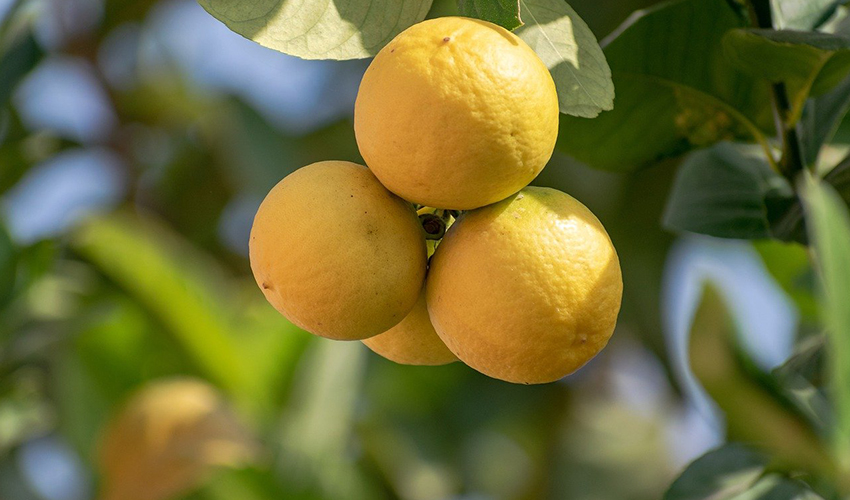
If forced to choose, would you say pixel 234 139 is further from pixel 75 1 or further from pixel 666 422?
pixel 666 422

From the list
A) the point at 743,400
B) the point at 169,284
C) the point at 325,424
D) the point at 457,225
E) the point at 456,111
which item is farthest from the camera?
the point at 169,284

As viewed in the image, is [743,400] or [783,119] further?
[743,400]

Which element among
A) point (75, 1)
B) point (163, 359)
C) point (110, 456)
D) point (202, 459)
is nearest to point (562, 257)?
point (202, 459)

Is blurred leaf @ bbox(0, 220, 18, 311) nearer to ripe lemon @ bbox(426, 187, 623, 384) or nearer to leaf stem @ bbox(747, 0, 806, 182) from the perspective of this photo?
ripe lemon @ bbox(426, 187, 623, 384)

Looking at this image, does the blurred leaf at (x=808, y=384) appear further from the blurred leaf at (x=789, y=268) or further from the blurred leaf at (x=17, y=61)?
the blurred leaf at (x=17, y=61)

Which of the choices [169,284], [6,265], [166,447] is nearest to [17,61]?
[6,265]

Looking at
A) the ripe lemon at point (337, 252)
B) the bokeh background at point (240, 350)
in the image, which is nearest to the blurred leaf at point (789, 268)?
the bokeh background at point (240, 350)

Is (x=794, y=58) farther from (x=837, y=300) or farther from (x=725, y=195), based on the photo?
(x=837, y=300)
